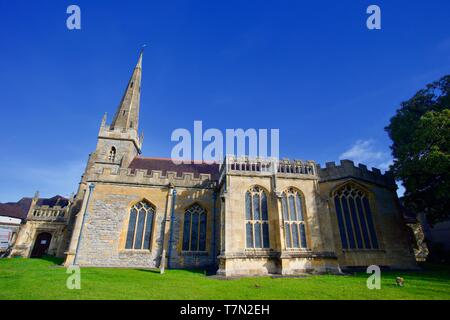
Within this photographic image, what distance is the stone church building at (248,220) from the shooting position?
42.8 feet

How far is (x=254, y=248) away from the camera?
42.7 feet

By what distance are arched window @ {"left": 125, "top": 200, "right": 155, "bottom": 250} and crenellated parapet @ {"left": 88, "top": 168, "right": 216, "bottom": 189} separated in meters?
1.78

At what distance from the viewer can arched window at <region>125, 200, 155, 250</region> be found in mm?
16484

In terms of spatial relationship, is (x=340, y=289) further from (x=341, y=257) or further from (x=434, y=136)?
(x=434, y=136)

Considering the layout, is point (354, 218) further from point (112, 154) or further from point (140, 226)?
point (112, 154)

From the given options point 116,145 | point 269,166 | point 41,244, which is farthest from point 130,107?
point 269,166

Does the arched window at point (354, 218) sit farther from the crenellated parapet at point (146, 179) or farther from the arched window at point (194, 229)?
the arched window at point (194, 229)

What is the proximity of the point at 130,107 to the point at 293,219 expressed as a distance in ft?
69.6

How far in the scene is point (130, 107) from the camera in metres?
25.7

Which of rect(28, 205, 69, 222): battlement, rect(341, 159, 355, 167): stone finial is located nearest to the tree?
rect(341, 159, 355, 167): stone finial

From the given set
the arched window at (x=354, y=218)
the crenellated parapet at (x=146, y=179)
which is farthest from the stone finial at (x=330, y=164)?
the crenellated parapet at (x=146, y=179)

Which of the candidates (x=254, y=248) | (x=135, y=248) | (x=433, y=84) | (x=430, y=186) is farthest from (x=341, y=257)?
(x=433, y=84)

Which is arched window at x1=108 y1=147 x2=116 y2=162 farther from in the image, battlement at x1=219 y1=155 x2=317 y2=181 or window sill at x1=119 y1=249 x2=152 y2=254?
battlement at x1=219 y1=155 x2=317 y2=181
